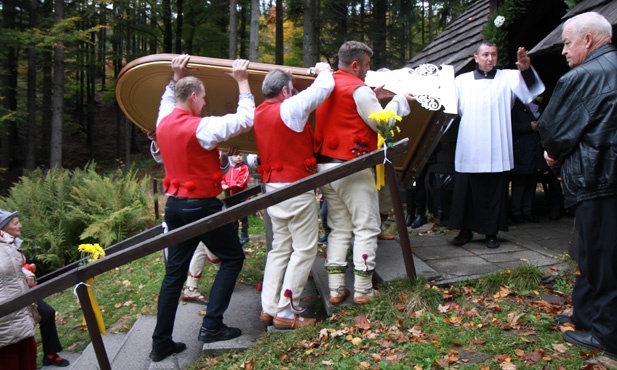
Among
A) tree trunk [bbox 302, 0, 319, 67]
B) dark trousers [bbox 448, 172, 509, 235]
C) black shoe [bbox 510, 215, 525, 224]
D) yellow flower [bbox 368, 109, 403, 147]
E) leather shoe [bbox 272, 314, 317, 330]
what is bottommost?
leather shoe [bbox 272, 314, 317, 330]

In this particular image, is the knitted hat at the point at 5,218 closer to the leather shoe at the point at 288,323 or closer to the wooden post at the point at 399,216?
the leather shoe at the point at 288,323

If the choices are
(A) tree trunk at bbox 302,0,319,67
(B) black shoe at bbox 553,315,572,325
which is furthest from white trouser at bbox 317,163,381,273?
(A) tree trunk at bbox 302,0,319,67

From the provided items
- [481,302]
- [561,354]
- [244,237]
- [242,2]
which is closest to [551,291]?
[481,302]

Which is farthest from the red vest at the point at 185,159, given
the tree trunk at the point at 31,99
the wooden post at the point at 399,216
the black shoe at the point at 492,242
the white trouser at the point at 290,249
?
the tree trunk at the point at 31,99

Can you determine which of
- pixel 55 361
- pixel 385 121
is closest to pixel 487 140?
pixel 385 121

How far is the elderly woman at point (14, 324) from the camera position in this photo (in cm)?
366

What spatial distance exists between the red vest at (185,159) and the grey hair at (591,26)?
269cm

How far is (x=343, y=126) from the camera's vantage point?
387 cm

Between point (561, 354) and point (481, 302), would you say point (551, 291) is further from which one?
point (561, 354)

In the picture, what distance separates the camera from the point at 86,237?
27.8ft

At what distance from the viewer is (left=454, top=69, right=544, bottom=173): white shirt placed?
473 cm

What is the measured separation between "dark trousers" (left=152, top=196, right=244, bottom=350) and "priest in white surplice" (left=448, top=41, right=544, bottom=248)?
254cm

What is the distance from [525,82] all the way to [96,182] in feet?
26.6

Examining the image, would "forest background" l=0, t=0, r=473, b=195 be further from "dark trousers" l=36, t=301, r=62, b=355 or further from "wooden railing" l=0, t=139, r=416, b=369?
Result: "wooden railing" l=0, t=139, r=416, b=369
